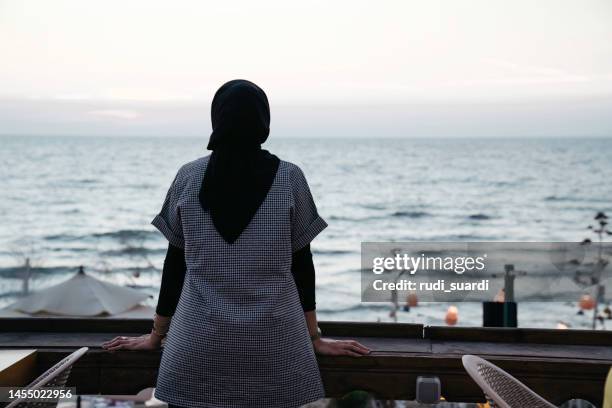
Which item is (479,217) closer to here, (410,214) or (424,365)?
(410,214)

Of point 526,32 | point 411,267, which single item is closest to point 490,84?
point 526,32

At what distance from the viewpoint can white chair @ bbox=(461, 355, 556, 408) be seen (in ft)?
5.52

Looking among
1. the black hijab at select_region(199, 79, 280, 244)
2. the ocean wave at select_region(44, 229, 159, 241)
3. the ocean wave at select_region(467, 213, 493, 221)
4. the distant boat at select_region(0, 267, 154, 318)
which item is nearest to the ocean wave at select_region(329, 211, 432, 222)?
the ocean wave at select_region(467, 213, 493, 221)

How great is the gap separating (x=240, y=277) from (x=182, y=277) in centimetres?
21

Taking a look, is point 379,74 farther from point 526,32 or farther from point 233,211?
point 233,211

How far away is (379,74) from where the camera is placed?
2812cm

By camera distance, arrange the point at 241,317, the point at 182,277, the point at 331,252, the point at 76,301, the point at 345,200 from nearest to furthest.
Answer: the point at 241,317 < the point at 182,277 < the point at 76,301 < the point at 331,252 < the point at 345,200

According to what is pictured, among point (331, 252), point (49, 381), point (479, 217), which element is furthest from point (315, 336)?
point (479, 217)

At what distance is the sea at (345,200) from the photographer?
15.7 metres

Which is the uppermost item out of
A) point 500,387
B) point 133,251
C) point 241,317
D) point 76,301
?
point 241,317

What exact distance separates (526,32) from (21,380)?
2505 centimetres

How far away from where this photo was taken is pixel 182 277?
175cm

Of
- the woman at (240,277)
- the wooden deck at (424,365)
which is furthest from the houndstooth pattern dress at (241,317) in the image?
the wooden deck at (424,365)

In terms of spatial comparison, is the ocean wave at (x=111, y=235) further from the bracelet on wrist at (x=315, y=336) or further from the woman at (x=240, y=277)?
the woman at (x=240, y=277)
